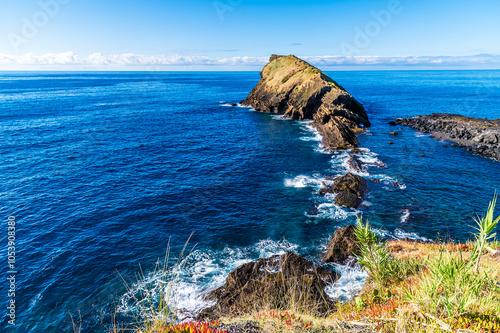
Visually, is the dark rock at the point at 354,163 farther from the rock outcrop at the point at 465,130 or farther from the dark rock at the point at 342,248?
the rock outcrop at the point at 465,130

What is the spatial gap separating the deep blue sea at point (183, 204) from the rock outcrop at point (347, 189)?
132 centimetres

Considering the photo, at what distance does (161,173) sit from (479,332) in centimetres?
4248

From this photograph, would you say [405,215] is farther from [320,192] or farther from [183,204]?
[183,204]

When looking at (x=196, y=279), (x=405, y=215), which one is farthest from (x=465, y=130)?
(x=196, y=279)

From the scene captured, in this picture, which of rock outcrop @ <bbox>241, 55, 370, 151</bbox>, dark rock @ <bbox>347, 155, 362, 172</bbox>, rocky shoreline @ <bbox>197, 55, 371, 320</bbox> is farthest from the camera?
rock outcrop @ <bbox>241, 55, 370, 151</bbox>

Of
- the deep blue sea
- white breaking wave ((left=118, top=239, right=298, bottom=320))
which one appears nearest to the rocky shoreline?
white breaking wave ((left=118, top=239, right=298, bottom=320))

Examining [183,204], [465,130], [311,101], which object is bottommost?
[183,204]

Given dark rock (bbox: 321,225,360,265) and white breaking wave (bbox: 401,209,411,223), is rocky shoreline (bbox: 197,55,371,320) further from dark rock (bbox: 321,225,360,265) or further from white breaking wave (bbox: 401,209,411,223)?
white breaking wave (bbox: 401,209,411,223)

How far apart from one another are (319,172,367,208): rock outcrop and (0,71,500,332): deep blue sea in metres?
1.32

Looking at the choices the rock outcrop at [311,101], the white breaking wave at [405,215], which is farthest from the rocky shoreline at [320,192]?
the white breaking wave at [405,215]

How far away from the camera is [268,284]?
61.1ft

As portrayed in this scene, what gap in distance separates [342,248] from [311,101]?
66560mm

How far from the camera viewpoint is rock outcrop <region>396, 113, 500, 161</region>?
52.6 metres

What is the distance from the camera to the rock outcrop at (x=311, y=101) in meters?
61.9
